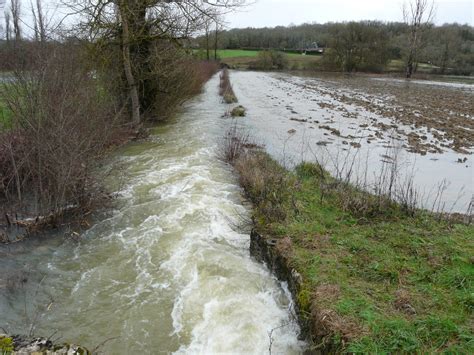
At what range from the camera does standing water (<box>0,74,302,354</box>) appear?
188 inches

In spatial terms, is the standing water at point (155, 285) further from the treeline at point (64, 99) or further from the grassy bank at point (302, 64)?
the grassy bank at point (302, 64)

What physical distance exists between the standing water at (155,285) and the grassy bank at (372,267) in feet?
2.06

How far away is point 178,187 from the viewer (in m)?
9.80

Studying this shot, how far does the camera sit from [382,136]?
50.8 feet

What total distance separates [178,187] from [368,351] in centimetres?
679

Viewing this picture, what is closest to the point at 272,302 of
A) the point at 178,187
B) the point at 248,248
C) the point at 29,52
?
the point at 248,248

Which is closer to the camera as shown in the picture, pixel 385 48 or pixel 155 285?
pixel 155 285

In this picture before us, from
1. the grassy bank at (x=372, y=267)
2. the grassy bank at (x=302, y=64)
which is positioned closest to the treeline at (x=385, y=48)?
the grassy bank at (x=302, y=64)

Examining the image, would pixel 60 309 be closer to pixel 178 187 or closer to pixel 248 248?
pixel 248 248

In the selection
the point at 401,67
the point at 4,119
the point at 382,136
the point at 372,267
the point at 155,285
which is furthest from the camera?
the point at 401,67

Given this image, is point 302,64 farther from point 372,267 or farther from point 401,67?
point 372,267

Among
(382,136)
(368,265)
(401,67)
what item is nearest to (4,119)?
(368,265)

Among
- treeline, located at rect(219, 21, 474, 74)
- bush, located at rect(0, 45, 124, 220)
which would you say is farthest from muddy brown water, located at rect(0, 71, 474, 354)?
treeline, located at rect(219, 21, 474, 74)

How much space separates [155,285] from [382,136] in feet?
40.9
